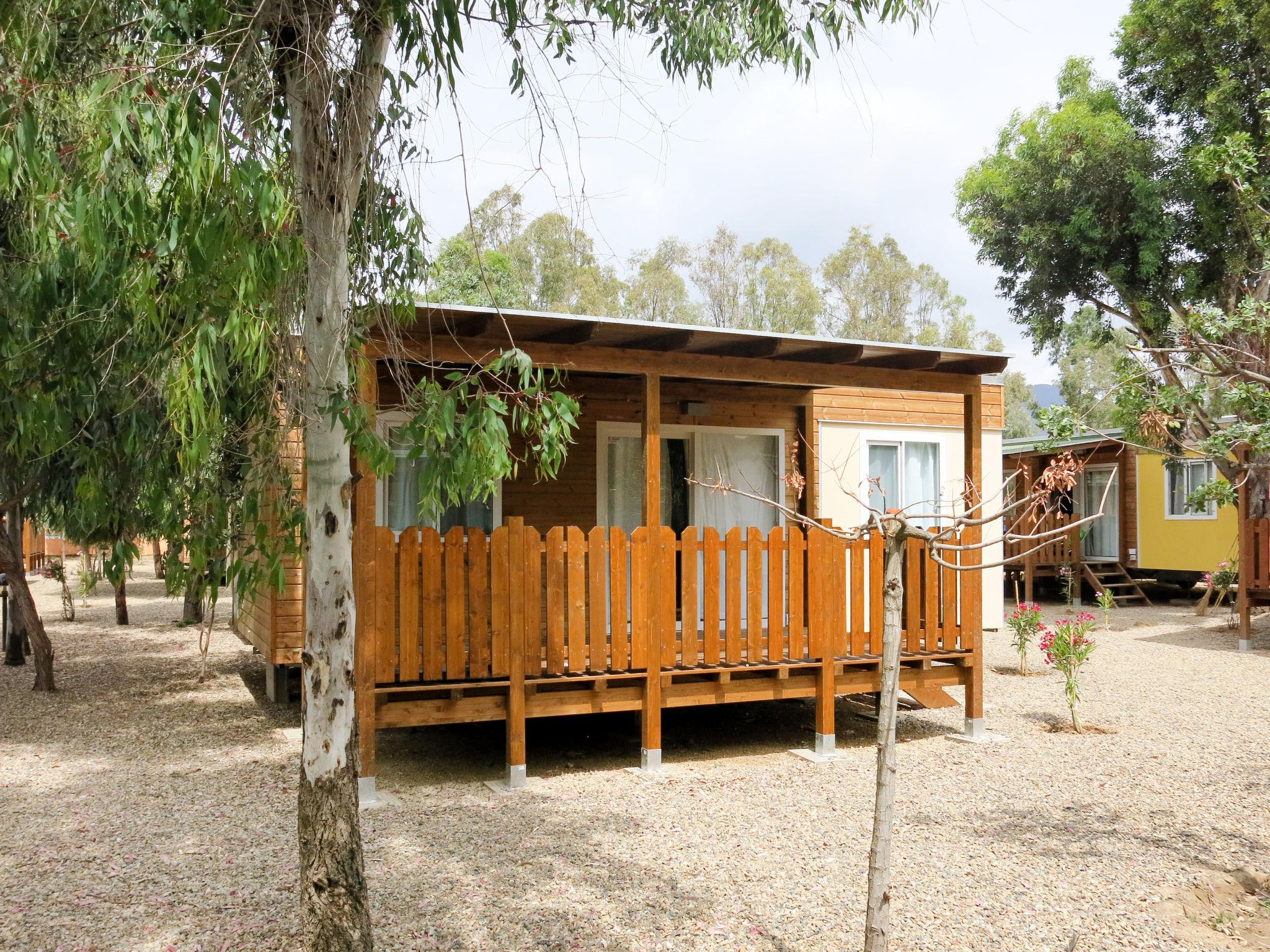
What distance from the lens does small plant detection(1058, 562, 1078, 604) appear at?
18000 mm

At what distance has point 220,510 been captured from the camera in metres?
4.55

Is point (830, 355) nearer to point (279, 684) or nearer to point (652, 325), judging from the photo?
point (652, 325)

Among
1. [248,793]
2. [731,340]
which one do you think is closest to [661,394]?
[731,340]

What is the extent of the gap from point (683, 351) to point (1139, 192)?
14.0m

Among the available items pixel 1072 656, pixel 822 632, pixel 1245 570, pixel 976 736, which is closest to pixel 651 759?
pixel 822 632

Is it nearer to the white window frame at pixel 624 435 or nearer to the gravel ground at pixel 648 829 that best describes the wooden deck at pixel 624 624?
the gravel ground at pixel 648 829

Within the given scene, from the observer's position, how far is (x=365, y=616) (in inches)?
245

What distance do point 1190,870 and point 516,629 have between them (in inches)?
158

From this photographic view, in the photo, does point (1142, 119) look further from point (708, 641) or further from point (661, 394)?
point (708, 641)

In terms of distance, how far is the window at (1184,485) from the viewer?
19188 millimetres

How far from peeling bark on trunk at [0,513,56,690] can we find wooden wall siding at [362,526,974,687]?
5466mm

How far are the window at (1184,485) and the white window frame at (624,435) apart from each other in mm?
12270

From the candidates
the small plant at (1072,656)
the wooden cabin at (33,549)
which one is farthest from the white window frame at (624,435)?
the wooden cabin at (33,549)

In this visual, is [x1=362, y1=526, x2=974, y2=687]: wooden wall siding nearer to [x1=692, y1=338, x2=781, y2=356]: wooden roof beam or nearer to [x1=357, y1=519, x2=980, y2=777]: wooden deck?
[x1=357, y1=519, x2=980, y2=777]: wooden deck
